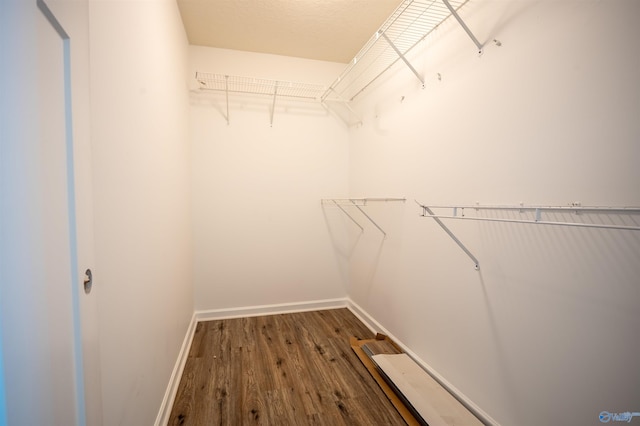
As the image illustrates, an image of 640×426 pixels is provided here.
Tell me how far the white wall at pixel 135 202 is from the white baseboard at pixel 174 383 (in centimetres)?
7

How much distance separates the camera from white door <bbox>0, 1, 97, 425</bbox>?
0.43 m

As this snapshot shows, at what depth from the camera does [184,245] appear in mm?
2275

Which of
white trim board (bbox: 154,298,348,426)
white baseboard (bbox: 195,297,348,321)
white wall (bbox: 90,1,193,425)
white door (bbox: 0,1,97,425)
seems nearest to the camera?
white door (bbox: 0,1,97,425)

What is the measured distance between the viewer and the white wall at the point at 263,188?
2.73m

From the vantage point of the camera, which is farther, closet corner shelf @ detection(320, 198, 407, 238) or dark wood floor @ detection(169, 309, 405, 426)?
closet corner shelf @ detection(320, 198, 407, 238)

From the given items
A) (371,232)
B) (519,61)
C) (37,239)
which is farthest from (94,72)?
(371,232)

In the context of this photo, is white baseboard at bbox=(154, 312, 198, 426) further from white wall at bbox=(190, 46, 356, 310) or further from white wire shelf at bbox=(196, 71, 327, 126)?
white wire shelf at bbox=(196, 71, 327, 126)

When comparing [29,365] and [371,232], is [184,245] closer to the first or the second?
[371,232]

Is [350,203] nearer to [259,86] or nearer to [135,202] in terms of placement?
[259,86]

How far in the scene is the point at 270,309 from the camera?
2.92 m

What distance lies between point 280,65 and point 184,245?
2057mm

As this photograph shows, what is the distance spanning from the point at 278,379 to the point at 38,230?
1.76m

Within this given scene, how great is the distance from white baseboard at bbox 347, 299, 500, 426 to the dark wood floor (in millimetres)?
106

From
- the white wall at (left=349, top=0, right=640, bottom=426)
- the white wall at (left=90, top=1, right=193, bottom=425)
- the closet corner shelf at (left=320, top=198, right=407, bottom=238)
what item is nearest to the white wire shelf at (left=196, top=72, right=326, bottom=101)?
the white wall at (left=90, top=1, right=193, bottom=425)
